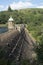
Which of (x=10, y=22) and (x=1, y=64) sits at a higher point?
(x=1, y=64)

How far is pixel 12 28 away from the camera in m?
41.2

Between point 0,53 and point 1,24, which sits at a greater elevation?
point 0,53

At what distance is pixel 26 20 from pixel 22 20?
9.94 feet

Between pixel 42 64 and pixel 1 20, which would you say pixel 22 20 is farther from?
pixel 42 64

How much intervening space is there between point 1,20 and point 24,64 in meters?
90.0

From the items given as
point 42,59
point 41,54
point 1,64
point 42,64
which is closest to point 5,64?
point 1,64

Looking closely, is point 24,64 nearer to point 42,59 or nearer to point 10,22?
point 42,59

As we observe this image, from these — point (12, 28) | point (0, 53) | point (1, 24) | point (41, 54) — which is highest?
point (0, 53)

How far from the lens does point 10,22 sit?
41688 millimetres

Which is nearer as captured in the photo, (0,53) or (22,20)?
(0,53)

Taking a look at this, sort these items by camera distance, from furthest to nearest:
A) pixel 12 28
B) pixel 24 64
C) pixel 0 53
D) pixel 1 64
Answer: pixel 12 28 → pixel 0 53 → pixel 24 64 → pixel 1 64

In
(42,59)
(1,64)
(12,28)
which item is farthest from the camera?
(12,28)

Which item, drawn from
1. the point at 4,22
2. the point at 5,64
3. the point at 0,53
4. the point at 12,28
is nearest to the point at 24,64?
the point at 5,64

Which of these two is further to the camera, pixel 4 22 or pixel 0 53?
pixel 4 22
